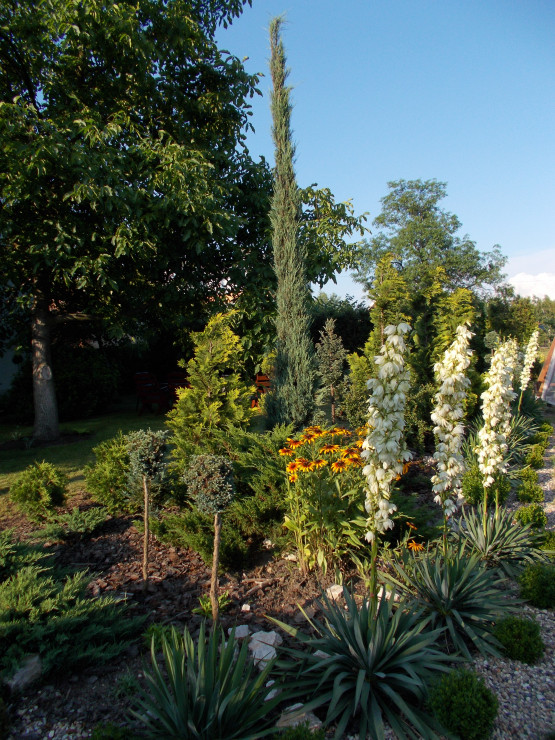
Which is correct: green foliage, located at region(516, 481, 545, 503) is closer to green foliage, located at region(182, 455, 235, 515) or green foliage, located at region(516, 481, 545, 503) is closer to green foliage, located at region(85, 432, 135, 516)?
green foliage, located at region(182, 455, 235, 515)

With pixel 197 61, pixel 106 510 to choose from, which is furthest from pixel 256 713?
pixel 197 61

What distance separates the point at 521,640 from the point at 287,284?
4721mm

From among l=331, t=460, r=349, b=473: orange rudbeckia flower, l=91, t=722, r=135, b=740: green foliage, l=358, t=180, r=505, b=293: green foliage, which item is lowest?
l=91, t=722, r=135, b=740: green foliage

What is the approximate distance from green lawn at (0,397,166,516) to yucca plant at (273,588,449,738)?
411 cm

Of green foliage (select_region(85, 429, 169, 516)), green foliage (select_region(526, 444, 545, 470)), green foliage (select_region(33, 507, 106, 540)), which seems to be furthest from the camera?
green foliage (select_region(526, 444, 545, 470))

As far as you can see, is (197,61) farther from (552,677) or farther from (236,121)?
(552,677)

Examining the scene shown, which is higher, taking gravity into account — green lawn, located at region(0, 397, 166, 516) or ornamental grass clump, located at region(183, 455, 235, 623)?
ornamental grass clump, located at region(183, 455, 235, 623)

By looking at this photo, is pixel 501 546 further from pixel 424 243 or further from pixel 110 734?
pixel 424 243

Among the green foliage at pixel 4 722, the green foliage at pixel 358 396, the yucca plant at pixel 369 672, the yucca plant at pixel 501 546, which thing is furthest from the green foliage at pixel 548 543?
the green foliage at pixel 4 722

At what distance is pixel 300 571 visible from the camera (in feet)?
12.7

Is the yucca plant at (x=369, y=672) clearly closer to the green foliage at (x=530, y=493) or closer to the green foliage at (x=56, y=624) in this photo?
the green foliage at (x=56, y=624)

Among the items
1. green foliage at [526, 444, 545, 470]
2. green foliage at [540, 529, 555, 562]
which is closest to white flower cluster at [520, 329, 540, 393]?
green foliage at [526, 444, 545, 470]

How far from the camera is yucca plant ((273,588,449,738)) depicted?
2205mm

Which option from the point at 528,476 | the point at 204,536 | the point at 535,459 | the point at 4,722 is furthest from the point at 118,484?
the point at 535,459
